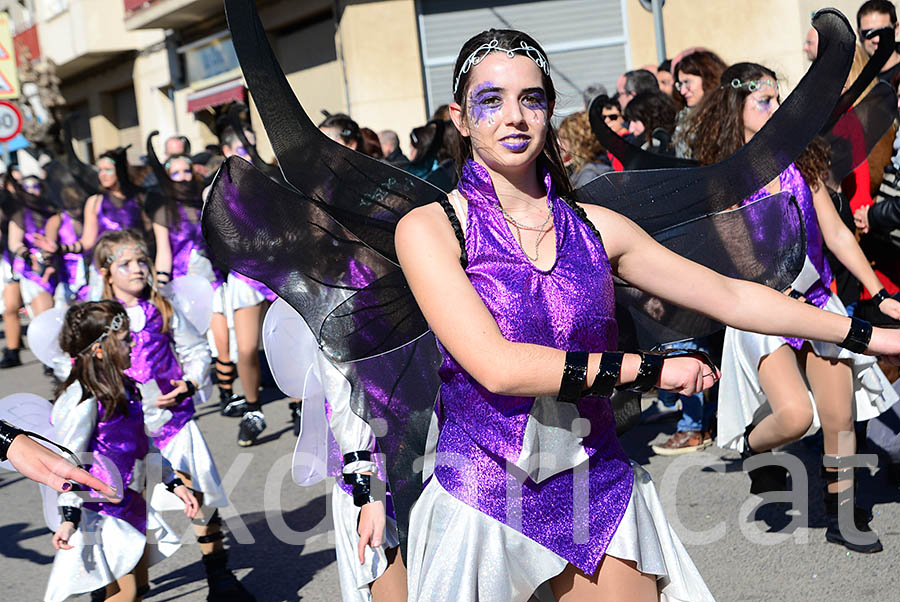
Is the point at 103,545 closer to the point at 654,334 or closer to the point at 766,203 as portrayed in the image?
the point at 654,334

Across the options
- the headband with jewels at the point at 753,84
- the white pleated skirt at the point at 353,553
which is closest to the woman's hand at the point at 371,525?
the white pleated skirt at the point at 353,553

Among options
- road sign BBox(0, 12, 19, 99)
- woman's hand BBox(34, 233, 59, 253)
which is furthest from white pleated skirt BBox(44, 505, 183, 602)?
road sign BBox(0, 12, 19, 99)

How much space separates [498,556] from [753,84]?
3.07 metres

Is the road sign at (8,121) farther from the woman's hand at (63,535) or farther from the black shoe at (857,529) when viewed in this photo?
the black shoe at (857,529)

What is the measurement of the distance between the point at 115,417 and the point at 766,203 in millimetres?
2729

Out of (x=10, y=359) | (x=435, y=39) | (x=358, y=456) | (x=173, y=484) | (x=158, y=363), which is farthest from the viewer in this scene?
(x=435, y=39)

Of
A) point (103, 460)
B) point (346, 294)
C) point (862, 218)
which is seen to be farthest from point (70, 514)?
point (862, 218)

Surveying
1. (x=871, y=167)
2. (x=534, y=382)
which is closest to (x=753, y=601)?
(x=534, y=382)

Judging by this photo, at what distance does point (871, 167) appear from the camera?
18.9ft

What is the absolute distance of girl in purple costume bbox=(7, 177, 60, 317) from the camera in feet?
37.8

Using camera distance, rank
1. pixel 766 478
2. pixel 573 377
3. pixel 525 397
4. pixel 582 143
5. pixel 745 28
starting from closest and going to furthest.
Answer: pixel 573 377 → pixel 525 397 → pixel 766 478 → pixel 582 143 → pixel 745 28

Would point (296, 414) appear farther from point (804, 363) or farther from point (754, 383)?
point (804, 363)

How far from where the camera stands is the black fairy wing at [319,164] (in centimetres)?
227

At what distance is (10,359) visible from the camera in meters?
12.2
